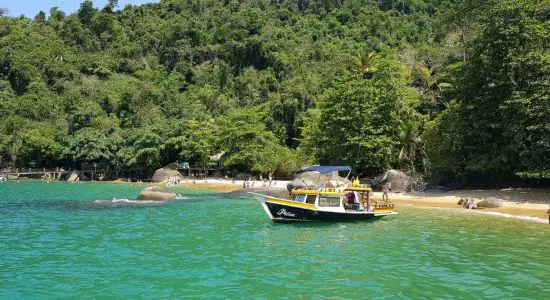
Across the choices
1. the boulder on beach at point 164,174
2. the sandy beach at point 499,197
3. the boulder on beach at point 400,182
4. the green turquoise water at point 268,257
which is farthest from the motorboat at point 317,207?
the boulder on beach at point 164,174

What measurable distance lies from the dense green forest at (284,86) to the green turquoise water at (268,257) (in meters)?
11.3

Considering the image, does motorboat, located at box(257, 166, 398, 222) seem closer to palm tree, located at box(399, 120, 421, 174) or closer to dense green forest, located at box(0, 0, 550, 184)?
dense green forest, located at box(0, 0, 550, 184)

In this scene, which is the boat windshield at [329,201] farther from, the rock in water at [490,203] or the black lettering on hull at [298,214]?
the rock in water at [490,203]

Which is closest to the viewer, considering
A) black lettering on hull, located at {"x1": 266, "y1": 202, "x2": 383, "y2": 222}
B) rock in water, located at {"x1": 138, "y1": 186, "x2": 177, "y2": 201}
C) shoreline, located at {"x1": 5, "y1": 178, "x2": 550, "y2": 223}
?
black lettering on hull, located at {"x1": 266, "y1": 202, "x2": 383, "y2": 222}

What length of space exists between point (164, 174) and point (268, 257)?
53.8 meters

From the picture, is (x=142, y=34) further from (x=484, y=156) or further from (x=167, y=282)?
(x=167, y=282)

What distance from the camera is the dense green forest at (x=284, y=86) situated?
3484 centimetres

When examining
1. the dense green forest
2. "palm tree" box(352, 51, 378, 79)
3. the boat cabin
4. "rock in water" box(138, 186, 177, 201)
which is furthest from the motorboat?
"palm tree" box(352, 51, 378, 79)

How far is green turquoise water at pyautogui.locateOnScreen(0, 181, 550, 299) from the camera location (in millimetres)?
13680

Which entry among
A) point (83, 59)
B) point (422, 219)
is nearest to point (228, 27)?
point (83, 59)

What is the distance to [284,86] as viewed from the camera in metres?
79.0

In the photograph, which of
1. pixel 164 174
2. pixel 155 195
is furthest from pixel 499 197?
pixel 164 174

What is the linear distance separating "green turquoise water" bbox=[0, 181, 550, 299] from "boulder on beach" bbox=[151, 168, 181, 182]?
1508 inches

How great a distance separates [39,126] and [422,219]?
8045 centimetres
